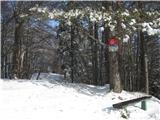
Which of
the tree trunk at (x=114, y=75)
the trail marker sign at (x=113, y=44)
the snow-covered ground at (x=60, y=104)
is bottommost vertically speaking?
the snow-covered ground at (x=60, y=104)

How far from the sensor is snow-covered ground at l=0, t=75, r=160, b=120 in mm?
12297

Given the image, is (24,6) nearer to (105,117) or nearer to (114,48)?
(114,48)

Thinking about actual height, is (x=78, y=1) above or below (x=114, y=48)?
above

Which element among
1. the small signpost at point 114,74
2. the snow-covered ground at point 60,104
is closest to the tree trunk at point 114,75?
the small signpost at point 114,74

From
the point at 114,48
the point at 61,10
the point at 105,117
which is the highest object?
the point at 61,10

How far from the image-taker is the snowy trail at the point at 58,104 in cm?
1228

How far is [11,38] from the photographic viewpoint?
38719 mm

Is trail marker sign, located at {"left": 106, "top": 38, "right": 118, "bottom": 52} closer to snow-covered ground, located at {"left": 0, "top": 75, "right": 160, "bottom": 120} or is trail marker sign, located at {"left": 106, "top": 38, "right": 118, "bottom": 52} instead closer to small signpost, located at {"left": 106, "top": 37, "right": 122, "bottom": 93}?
small signpost, located at {"left": 106, "top": 37, "right": 122, "bottom": 93}

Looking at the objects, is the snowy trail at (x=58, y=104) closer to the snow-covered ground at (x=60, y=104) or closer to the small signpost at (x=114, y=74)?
the snow-covered ground at (x=60, y=104)

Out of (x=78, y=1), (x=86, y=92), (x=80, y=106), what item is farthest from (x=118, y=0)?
(x=80, y=106)

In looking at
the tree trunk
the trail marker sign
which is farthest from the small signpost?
the trail marker sign

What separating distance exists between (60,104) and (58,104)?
9 cm

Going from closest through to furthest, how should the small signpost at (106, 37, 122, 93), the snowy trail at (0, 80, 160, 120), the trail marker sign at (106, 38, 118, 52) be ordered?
the snowy trail at (0, 80, 160, 120) → the trail marker sign at (106, 38, 118, 52) → the small signpost at (106, 37, 122, 93)

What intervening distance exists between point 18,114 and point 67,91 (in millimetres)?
4487
